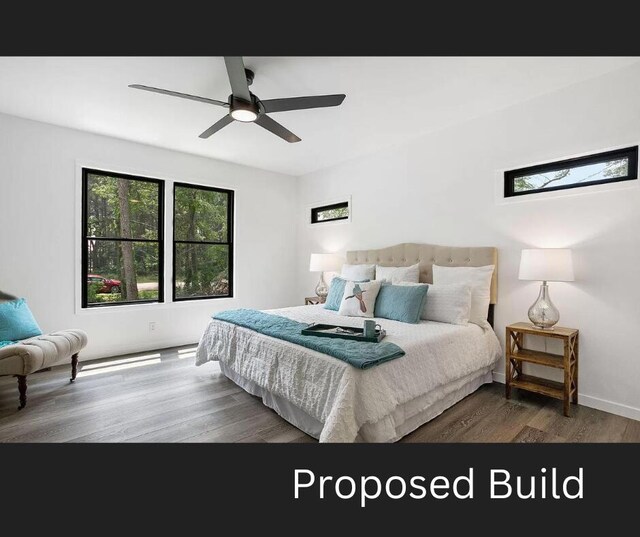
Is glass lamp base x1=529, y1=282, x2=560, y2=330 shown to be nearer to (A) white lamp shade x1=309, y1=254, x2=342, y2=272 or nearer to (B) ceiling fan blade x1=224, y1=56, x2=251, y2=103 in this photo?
(A) white lamp shade x1=309, y1=254, x2=342, y2=272

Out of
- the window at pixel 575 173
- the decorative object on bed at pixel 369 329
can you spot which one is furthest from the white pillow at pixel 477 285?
the decorative object on bed at pixel 369 329

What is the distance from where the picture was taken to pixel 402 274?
11.5 feet

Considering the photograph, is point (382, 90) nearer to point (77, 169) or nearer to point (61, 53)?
point (61, 53)

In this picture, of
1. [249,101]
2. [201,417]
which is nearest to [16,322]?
[201,417]

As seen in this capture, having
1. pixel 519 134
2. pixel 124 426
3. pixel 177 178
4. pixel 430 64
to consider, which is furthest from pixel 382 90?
pixel 124 426

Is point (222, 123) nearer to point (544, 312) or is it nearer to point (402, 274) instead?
point (402, 274)

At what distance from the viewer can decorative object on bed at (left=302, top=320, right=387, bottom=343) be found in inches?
89.5

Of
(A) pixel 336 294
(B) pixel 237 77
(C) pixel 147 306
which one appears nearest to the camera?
(B) pixel 237 77

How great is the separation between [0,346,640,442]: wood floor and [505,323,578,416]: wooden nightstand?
14cm

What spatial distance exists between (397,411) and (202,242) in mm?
3555

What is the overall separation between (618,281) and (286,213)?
420cm

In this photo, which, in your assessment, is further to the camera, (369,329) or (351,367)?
(369,329)

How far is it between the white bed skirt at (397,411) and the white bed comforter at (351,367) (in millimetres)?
82

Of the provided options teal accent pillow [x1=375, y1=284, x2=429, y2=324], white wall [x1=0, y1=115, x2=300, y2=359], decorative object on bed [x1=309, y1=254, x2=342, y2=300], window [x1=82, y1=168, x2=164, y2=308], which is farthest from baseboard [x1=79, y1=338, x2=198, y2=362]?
teal accent pillow [x1=375, y1=284, x2=429, y2=324]
